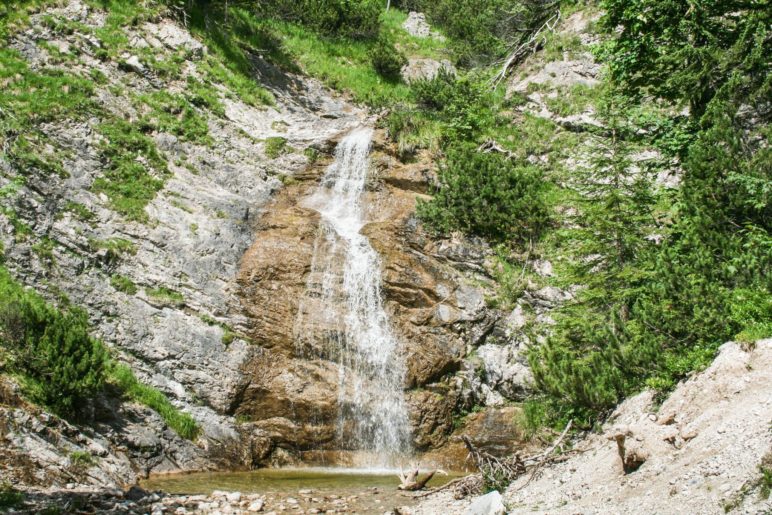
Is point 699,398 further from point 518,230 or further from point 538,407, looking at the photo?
point 518,230

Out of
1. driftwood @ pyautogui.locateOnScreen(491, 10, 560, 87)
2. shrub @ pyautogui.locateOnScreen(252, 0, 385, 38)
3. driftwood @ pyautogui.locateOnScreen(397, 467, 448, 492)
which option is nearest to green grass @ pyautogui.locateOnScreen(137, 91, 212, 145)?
shrub @ pyautogui.locateOnScreen(252, 0, 385, 38)

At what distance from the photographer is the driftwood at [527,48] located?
26969 mm

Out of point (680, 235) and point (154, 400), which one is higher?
point (680, 235)

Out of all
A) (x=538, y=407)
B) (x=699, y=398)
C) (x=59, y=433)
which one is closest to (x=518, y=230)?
(x=538, y=407)

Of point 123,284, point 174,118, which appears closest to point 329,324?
point 123,284

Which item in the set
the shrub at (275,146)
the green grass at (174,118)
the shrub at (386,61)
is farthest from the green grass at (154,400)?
the shrub at (386,61)

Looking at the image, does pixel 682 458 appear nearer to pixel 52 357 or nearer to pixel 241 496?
pixel 241 496

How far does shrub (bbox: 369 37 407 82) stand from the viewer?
2995cm

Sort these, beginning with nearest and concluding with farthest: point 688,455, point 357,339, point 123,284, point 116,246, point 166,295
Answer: point 688,455 < point 123,284 < point 166,295 < point 116,246 < point 357,339

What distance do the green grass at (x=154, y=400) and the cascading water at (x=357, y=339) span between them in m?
3.25

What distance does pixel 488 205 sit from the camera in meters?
17.9

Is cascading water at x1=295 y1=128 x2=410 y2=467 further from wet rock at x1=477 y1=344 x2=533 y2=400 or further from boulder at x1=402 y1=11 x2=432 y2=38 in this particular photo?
boulder at x1=402 y1=11 x2=432 y2=38

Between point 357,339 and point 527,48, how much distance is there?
1948 cm

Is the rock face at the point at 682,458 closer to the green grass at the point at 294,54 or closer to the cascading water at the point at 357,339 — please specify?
the cascading water at the point at 357,339
